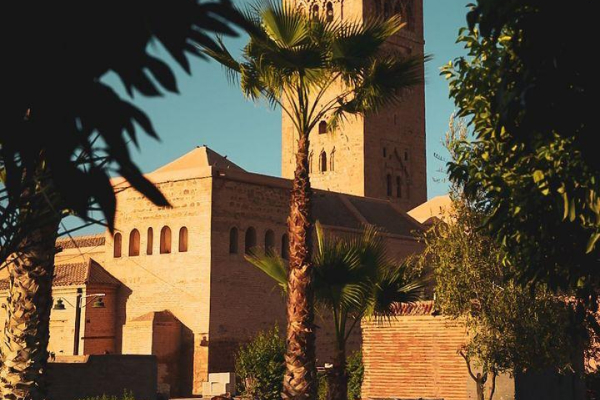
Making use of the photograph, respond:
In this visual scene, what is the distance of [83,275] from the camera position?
34.2 meters

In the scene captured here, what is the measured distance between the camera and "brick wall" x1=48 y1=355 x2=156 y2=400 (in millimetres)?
18281

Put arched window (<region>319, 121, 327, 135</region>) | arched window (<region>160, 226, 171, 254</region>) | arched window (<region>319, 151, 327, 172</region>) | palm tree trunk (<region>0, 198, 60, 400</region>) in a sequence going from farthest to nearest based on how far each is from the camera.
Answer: arched window (<region>319, 121, 327, 135</region>), arched window (<region>319, 151, 327, 172</region>), arched window (<region>160, 226, 171, 254</region>), palm tree trunk (<region>0, 198, 60, 400</region>)

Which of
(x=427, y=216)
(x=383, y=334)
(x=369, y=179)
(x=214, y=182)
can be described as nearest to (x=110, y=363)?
(x=383, y=334)

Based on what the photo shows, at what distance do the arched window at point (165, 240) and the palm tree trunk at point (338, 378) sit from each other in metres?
19.9

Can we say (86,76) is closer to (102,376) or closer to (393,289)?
(393,289)

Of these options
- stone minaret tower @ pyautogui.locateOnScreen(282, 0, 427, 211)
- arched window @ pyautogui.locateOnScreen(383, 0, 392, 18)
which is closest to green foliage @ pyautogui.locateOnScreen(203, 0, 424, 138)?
stone minaret tower @ pyautogui.locateOnScreen(282, 0, 427, 211)

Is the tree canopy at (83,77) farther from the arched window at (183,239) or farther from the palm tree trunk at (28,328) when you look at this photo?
the arched window at (183,239)

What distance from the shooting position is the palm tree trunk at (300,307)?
39.2 feet

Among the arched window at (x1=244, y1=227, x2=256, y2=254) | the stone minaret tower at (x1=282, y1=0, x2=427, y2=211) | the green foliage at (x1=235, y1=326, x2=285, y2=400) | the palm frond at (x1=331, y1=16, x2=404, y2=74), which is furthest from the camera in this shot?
the stone minaret tower at (x1=282, y1=0, x2=427, y2=211)

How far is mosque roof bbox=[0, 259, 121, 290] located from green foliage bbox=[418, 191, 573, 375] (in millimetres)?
20836

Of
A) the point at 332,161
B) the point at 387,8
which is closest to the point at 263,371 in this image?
the point at 332,161

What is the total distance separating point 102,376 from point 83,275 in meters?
15.5

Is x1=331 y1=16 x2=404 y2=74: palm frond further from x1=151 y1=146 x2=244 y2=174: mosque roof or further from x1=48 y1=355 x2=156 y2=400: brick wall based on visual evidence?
x1=151 y1=146 x2=244 y2=174: mosque roof

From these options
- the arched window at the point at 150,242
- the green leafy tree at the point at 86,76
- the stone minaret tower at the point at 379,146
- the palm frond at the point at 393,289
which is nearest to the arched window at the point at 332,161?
the stone minaret tower at the point at 379,146
